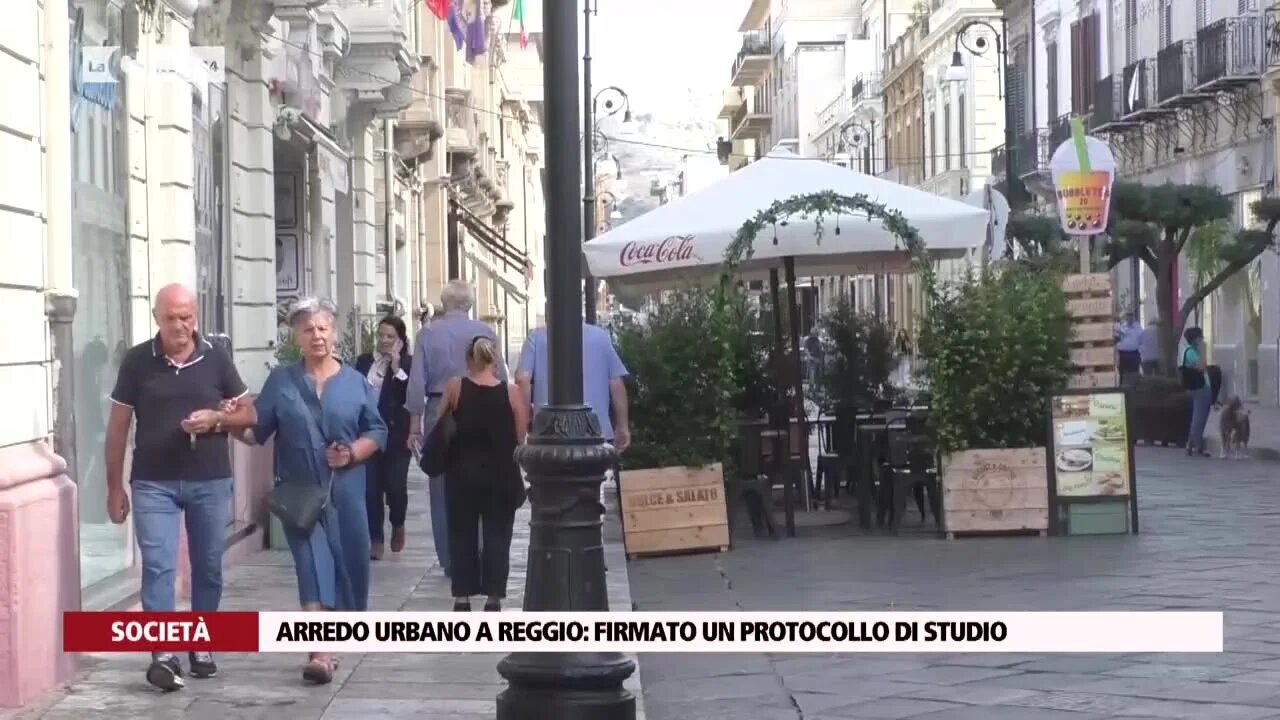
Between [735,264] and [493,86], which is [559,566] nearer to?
[735,264]

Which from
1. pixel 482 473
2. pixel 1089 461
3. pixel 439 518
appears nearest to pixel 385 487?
pixel 439 518

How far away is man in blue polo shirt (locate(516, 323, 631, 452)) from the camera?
12.1m

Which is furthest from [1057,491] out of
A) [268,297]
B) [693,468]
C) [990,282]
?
[268,297]

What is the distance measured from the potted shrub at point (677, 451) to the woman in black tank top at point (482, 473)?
3.03m

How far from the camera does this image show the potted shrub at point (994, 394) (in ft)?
45.5

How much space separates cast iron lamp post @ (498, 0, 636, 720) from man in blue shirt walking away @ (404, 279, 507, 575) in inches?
192

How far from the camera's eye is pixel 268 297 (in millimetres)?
16859

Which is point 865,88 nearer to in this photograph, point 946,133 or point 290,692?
point 946,133

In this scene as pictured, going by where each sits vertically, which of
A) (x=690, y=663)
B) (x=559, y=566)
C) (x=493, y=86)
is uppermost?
(x=493, y=86)

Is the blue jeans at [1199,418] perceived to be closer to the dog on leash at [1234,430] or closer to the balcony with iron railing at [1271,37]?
the dog on leash at [1234,430]

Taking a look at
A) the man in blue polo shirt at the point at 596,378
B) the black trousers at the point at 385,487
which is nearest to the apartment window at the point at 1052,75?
the black trousers at the point at 385,487

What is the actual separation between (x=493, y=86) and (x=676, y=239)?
1561 inches

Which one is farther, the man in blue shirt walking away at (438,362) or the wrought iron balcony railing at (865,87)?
the wrought iron balcony railing at (865,87)

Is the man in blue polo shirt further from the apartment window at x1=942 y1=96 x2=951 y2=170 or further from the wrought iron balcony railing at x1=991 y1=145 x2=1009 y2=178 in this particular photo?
the apartment window at x1=942 y1=96 x2=951 y2=170
